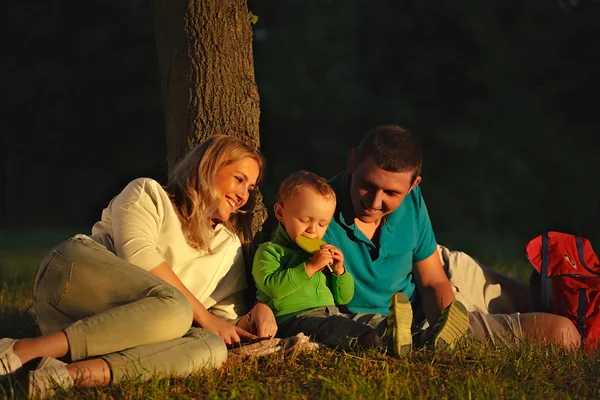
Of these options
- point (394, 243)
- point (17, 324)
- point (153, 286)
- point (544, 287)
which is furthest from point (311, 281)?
point (17, 324)

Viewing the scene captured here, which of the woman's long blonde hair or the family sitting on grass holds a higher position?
the woman's long blonde hair

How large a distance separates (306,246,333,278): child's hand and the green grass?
0.49 meters

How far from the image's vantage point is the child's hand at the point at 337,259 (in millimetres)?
4824

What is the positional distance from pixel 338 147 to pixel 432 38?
13.6 feet

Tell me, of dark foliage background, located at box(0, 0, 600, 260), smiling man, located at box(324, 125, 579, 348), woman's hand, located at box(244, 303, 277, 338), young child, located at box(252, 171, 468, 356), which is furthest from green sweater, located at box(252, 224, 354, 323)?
dark foliage background, located at box(0, 0, 600, 260)

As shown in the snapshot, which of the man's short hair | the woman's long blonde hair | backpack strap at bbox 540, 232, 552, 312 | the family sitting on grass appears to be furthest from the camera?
backpack strap at bbox 540, 232, 552, 312

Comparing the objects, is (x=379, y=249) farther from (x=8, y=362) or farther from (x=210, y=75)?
(x=8, y=362)

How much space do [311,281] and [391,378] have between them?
105 centimetres

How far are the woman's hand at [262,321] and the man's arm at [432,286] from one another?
1.22 metres

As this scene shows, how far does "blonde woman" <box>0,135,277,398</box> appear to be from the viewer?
3988 mm

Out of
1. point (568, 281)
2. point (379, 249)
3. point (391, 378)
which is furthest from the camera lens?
point (568, 281)

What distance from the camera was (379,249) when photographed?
5.38 meters

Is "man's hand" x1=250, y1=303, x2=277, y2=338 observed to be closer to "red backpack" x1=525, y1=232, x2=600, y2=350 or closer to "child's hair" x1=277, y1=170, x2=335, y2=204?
"child's hair" x1=277, y1=170, x2=335, y2=204

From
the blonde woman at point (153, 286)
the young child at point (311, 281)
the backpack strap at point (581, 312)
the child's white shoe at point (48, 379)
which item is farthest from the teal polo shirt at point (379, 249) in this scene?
the child's white shoe at point (48, 379)
